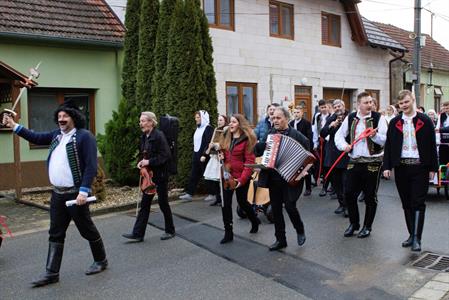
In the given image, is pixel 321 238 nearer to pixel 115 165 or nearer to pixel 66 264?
pixel 66 264

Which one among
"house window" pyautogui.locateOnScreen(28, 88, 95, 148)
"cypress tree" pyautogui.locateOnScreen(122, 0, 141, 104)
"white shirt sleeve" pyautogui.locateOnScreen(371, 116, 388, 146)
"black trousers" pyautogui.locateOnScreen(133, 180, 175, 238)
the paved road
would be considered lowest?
the paved road

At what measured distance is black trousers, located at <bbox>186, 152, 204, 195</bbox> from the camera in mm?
10359

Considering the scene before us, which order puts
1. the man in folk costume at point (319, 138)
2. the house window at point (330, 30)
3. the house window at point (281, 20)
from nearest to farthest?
the man in folk costume at point (319, 138) < the house window at point (281, 20) < the house window at point (330, 30)

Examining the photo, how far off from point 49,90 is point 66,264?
24.5ft

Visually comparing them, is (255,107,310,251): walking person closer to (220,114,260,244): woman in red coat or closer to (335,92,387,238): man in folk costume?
(220,114,260,244): woman in red coat

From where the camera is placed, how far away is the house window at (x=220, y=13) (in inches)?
583

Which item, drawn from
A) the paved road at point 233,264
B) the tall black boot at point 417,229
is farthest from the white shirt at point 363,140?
the paved road at point 233,264

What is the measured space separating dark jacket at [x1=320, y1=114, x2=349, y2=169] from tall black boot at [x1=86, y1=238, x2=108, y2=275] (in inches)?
159

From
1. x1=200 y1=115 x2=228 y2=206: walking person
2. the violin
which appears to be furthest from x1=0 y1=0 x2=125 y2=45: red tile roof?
the violin

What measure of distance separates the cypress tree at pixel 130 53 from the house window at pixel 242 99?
315 centimetres

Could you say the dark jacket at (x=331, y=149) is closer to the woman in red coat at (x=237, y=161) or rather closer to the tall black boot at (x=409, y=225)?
the woman in red coat at (x=237, y=161)

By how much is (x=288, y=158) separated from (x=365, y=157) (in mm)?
1189

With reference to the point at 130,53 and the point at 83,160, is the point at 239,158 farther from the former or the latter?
the point at 130,53

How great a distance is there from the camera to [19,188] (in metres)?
10.5
